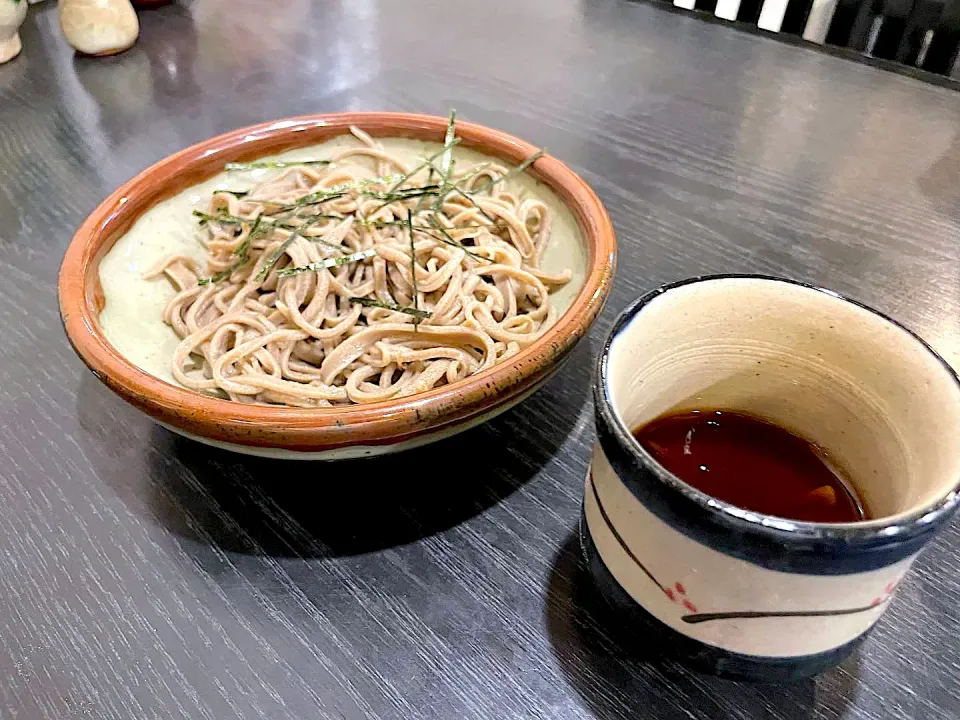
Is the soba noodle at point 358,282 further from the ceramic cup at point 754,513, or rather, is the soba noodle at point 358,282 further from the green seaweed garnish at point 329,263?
the ceramic cup at point 754,513

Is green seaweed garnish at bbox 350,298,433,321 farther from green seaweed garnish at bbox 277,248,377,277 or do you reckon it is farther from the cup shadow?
the cup shadow

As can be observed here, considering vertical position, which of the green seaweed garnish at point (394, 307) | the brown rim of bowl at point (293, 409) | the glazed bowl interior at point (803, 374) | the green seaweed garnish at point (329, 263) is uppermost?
the glazed bowl interior at point (803, 374)

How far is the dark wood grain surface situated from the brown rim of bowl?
15 cm

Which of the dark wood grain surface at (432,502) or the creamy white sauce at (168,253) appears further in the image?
the creamy white sauce at (168,253)

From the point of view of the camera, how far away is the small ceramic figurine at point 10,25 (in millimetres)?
1650

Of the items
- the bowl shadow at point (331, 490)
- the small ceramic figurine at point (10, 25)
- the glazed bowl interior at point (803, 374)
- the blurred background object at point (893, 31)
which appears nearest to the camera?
the glazed bowl interior at point (803, 374)

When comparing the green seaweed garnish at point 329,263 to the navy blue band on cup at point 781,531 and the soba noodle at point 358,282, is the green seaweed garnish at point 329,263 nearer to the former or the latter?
the soba noodle at point 358,282

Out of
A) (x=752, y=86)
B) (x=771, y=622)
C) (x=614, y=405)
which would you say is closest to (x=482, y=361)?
(x=614, y=405)

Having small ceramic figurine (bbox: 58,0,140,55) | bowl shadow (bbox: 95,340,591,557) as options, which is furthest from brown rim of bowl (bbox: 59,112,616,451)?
small ceramic figurine (bbox: 58,0,140,55)

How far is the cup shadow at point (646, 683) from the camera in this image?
61cm

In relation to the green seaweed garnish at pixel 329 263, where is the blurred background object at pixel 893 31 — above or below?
above

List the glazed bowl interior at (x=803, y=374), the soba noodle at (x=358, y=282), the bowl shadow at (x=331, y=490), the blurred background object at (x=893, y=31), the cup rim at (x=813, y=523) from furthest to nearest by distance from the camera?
the blurred background object at (x=893, y=31) → the soba noodle at (x=358, y=282) → the bowl shadow at (x=331, y=490) → the glazed bowl interior at (x=803, y=374) → the cup rim at (x=813, y=523)

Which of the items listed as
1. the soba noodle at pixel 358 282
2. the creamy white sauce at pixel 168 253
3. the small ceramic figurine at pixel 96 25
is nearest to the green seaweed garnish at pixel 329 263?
the soba noodle at pixel 358 282

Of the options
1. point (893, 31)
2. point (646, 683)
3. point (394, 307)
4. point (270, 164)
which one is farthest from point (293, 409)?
point (893, 31)
